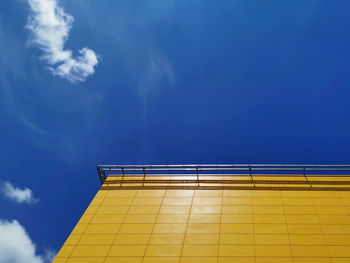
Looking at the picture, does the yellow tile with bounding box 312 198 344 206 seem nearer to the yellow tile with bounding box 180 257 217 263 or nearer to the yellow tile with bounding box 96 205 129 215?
the yellow tile with bounding box 180 257 217 263

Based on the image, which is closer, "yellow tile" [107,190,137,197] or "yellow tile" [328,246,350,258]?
"yellow tile" [328,246,350,258]

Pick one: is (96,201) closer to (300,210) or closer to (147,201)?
(147,201)

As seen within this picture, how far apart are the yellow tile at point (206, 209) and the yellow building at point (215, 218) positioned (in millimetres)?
51

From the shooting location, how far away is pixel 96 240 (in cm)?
1197

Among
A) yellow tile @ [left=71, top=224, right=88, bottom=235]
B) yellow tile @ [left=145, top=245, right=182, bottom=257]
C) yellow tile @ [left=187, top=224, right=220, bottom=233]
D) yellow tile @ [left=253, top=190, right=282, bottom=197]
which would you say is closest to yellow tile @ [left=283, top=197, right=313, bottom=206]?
yellow tile @ [left=253, top=190, right=282, bottom=197]

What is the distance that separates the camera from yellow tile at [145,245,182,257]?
10961 mm

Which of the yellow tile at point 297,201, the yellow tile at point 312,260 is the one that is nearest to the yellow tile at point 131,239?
the yellow tile at point 312,260

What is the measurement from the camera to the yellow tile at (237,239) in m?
11.3

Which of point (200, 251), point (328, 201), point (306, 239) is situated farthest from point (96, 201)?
point (328, 201)

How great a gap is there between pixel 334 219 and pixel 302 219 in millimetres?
1466

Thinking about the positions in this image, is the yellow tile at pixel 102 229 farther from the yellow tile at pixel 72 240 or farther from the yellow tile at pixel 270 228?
the yellow tile at pixel 270 228

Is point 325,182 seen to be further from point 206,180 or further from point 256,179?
point 206,180

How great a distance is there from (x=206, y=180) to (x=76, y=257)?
803cm

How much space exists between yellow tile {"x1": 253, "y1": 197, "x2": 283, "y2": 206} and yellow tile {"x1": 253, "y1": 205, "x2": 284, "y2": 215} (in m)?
0.25
